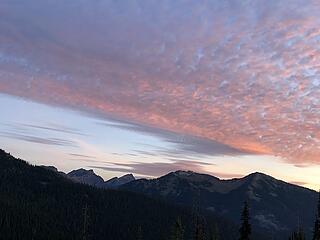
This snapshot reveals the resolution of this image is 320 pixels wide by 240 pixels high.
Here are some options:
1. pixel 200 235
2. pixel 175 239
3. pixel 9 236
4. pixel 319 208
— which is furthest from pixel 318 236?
pixel 9 236

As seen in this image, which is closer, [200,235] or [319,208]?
[200,235]

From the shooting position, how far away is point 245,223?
60.5 m

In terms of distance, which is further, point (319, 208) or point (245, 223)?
point (319, 208)

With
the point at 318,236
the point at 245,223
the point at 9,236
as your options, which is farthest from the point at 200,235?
the point at 9,236

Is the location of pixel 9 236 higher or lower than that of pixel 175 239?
lower

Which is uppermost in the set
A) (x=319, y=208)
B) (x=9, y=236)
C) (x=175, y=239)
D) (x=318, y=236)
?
A: (x=319, y=208)

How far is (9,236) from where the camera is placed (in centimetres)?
19950

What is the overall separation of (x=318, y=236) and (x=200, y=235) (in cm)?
2278

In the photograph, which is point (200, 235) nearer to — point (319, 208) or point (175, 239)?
point (175, 239)

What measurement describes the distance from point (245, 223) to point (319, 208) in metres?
29.7

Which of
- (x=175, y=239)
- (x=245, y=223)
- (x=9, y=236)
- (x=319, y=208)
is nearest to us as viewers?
(x=245, y=223)

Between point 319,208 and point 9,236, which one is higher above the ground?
point 319,208

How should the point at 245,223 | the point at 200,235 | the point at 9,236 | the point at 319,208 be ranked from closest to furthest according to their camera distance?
the point at 245,223
the point at 200,235
the point at 319,208
the point at 9,236

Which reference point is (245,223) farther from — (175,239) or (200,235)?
(175,239)
